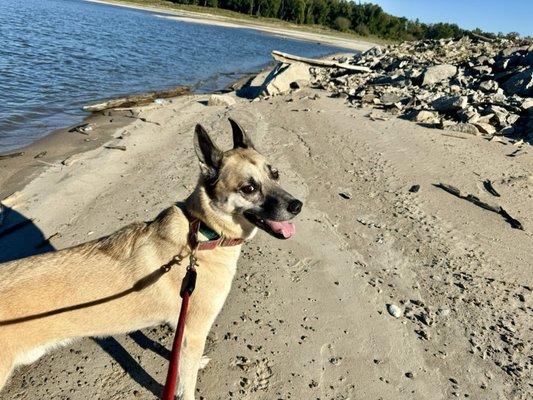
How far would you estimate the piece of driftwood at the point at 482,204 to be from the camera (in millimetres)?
7275

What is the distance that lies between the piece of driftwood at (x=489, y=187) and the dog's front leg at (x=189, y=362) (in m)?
6.84

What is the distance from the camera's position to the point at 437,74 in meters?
16.2

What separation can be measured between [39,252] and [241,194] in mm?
3734

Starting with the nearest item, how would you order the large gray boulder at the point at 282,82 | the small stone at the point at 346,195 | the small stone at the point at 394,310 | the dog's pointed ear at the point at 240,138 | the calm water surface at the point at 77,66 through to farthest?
the dog's pointed ear at the point at 240,138 → the small stone at the point at 394,310 → the small stone at the point at 346,195 → the calm water surface at the point at 77,66 → the large gray boulder at the point at 282,82

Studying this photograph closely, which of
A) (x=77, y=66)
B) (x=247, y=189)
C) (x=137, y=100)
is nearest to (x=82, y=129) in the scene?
(x=137, y=100)

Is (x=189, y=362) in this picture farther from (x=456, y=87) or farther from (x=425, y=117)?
(x=456, y=87)

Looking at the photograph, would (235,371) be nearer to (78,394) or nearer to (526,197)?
(78,394)

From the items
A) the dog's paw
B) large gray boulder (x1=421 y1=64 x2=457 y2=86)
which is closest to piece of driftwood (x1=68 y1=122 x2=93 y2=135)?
the dog's paw

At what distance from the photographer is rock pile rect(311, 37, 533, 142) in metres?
11.7

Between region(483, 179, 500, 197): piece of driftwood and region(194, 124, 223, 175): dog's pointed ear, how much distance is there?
6.49 metres

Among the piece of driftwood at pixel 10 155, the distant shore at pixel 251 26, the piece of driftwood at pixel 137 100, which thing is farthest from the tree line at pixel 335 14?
the piece of driftwood at pixel 10 155

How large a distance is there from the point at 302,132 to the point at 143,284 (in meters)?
8.86

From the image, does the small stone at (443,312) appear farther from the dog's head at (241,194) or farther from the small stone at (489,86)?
the small stone at (489,86)

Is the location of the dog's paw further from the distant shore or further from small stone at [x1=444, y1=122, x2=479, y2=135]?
the distant shore
